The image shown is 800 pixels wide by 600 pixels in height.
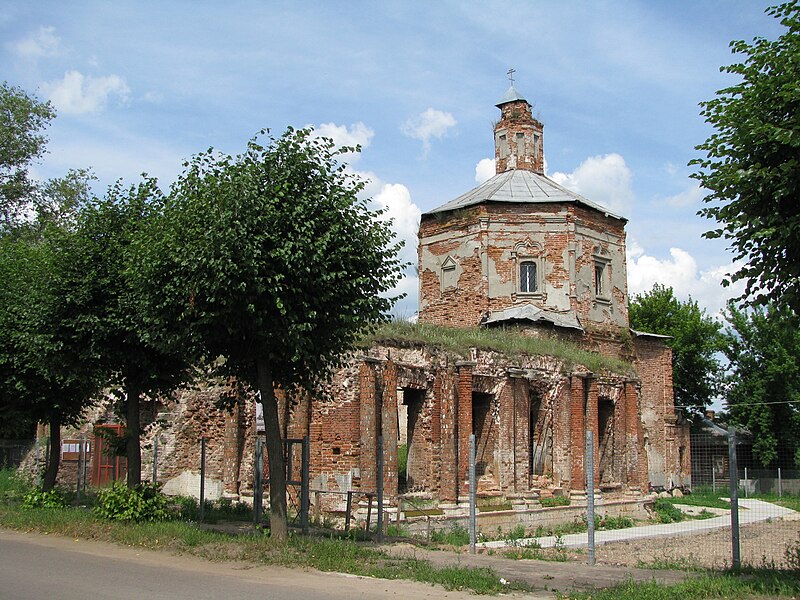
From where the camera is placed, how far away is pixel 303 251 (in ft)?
40.3

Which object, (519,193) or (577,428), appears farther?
(519,193)

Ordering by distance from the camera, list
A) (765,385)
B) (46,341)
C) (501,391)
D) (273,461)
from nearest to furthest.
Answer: (273,461), (46,341), (501,391), (765,385)

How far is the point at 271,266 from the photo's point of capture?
1223 cm

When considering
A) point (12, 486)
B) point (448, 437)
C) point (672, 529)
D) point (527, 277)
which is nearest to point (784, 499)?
point (672, 529)

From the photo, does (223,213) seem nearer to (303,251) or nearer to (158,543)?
(303,251)

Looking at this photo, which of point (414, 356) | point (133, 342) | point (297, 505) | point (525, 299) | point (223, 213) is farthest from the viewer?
point (525, 299)

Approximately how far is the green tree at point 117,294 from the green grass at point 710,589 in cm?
946

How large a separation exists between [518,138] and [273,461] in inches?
1034

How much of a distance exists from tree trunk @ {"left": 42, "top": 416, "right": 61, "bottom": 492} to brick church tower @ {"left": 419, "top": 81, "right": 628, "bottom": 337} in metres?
15.7

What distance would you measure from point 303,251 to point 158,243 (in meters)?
2.43

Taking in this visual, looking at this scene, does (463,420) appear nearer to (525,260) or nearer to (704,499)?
(525,260)

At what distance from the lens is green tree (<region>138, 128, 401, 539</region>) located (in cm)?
A: 1215

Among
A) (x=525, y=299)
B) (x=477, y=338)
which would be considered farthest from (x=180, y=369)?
(x=525, y=299)

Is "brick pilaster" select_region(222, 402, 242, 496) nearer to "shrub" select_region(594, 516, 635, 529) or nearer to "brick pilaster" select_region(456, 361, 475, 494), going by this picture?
"brick pilaster" select_region(456, 361, 475, 494)
